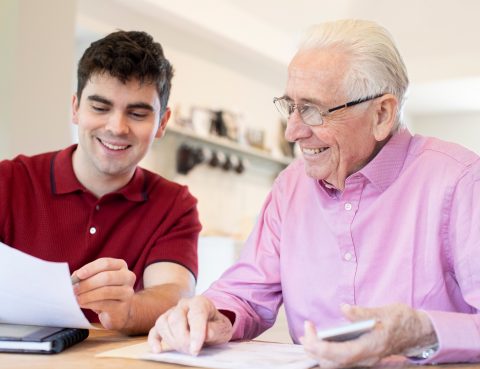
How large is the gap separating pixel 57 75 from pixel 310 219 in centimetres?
147

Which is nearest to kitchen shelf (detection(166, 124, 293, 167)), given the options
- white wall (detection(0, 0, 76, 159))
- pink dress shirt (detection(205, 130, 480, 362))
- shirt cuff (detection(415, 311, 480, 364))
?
white wall (detection(0, 0, 76, 159))

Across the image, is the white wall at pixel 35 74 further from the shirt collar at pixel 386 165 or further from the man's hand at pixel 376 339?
the man's hand at pixel 376 339

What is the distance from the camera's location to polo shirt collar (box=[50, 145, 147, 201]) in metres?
1.82

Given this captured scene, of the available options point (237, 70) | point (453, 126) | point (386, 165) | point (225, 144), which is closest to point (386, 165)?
point (386, 165)

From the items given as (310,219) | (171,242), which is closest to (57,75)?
(171,242)

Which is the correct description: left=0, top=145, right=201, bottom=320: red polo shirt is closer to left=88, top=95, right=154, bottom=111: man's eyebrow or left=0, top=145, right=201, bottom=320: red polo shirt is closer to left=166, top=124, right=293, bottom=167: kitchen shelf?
left=88, top=95, right=154, bottom=111: man's eyebrow

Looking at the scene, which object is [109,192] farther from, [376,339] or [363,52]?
[376,339]

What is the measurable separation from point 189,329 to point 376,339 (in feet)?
1.19

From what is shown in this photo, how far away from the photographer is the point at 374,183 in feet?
4.68

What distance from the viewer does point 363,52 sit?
141 cm

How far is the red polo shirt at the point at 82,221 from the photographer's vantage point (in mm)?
1772

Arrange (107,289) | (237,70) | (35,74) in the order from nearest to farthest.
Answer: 1. (107,289)
2. (35,74)
3. (237,70)

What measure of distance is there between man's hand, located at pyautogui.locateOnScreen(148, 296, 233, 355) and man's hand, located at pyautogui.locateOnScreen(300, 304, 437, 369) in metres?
0.24

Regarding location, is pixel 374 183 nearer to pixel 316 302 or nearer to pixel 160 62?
pixel 316 302
